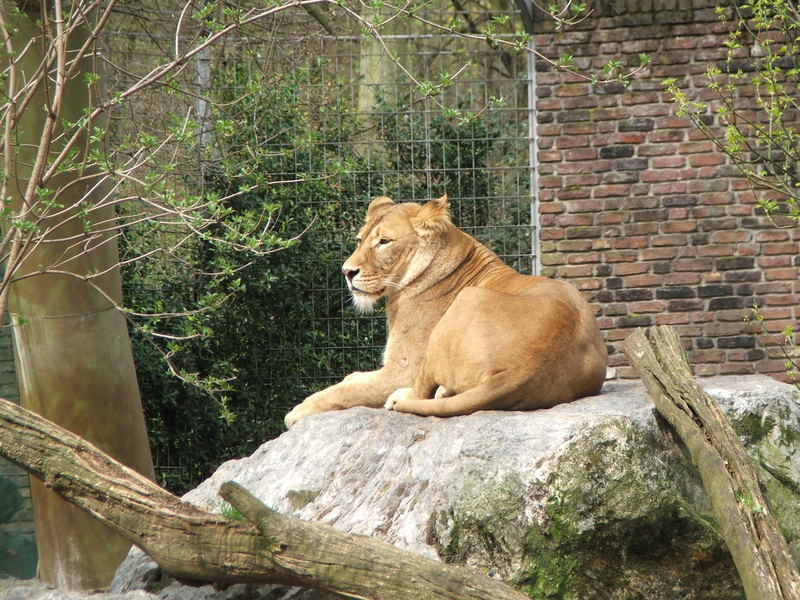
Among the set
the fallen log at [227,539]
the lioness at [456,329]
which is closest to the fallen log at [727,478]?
the lioness at [456,329]

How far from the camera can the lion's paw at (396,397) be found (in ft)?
16.1

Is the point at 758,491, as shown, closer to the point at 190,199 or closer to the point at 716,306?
the point at 190,199

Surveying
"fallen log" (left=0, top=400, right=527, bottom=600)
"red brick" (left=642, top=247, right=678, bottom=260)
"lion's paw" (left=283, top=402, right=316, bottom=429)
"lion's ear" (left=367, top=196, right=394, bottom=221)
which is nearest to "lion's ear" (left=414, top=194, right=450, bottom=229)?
"lion's ear" (left=367, top=196, right=394, bottom=221)

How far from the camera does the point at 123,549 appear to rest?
5.95 metres

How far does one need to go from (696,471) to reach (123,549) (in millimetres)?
3453

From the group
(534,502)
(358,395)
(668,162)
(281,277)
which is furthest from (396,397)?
(668,162)

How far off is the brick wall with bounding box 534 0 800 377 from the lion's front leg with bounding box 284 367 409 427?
3.19 meters

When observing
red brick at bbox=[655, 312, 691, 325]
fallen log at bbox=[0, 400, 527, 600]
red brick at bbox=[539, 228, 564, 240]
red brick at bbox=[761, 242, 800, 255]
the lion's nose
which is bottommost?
red brick at bbox=[655, 312, 691, 325]

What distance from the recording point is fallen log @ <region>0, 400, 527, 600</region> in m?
3.43

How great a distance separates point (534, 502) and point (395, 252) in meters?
1.89

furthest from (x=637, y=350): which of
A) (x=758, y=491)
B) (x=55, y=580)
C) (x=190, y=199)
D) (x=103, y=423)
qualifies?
(x=55, y=580)

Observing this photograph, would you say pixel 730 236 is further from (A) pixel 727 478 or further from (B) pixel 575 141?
(A) pixel 727 478

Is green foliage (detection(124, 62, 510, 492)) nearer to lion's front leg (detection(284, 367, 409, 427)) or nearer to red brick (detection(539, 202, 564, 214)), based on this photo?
red brick (detection(539, 202, 564, 214))

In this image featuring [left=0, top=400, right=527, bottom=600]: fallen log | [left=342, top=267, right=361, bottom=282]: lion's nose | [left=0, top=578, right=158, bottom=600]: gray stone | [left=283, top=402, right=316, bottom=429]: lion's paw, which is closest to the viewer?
[left=0, top=400, right=527, bottom=600]: fallen log
